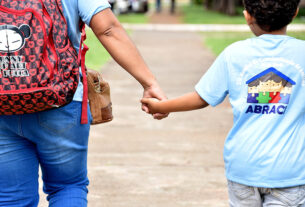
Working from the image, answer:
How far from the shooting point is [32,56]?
254 cm

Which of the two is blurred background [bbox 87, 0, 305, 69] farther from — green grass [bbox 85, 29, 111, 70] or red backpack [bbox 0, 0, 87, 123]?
red backpack [bbox 0, 0, 87, 123]

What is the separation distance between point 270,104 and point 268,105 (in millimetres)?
11

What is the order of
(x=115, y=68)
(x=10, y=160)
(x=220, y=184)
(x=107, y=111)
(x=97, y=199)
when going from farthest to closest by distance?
1. (x=115, y=68)
2. (x=220, y=184)
3. (x=97, y=199)
4. (x=107, y=111)
5. (x=10, y=160)

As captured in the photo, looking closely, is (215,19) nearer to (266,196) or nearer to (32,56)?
(266,196)

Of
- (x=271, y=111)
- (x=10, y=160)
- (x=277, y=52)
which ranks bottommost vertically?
(x=10, y=160)

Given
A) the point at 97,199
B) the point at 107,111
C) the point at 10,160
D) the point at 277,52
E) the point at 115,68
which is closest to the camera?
the point at 277,52

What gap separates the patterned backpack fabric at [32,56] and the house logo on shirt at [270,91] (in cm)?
86

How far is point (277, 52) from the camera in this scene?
101 inches

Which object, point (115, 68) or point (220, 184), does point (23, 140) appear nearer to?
point (220, 184)

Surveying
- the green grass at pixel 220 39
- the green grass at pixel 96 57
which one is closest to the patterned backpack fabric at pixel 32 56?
the green grass at pixel 96 57

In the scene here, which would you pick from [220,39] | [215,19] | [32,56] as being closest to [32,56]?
[32,56]

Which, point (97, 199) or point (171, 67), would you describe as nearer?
point (97, 199)

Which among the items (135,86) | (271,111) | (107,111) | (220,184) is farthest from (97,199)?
(135,86)

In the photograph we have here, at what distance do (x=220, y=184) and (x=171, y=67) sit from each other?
674 cm
